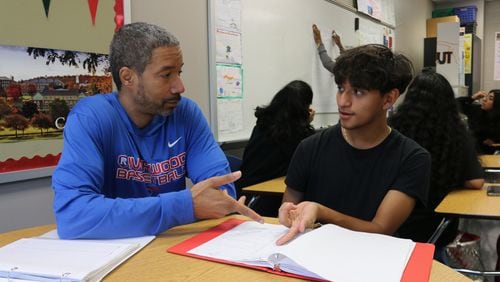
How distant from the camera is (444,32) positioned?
7.07 meters

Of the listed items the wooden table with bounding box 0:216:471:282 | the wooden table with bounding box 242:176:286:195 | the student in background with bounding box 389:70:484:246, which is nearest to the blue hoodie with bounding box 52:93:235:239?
the wooden table with bounding box 0:216:471:282

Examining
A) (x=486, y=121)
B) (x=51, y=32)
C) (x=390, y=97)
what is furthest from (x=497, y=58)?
(x=51, y=32)

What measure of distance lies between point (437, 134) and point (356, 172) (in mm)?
824

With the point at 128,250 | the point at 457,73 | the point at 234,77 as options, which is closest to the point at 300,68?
the point at 234,77

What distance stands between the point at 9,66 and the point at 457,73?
22.5ft

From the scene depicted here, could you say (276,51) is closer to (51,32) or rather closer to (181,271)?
(51,32)

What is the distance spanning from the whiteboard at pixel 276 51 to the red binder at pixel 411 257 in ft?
6.21

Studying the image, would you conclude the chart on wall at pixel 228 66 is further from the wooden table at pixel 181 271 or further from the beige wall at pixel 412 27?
the beige wall at pixel 412 27

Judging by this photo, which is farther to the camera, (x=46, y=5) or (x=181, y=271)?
(x=46, y=5)

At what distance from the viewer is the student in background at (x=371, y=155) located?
146 cm

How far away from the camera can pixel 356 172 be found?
5.00 feet

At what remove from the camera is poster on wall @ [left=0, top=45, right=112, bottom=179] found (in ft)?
5.90

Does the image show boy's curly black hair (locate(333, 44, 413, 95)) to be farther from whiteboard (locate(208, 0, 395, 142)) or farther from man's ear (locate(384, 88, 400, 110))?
whiteboard (locate(208, 0, 395, 142))

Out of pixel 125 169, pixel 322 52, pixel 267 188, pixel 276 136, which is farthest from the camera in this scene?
pixel 322 52
